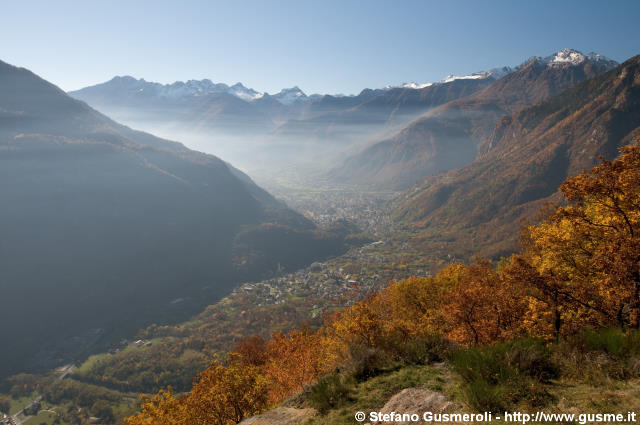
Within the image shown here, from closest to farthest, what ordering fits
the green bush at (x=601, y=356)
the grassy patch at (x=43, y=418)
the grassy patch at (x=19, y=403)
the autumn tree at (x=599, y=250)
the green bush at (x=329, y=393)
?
the green bush at (x=601, y=356) < the green bush at (x=329, y=393) < the autumn tree at (x=599, y=250) < the grassy patch at (x=43, y=418) < the grassy patch at (x=19, y=403)

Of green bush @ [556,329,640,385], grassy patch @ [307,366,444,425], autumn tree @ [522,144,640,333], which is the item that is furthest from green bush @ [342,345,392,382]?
autumn tree @ [522,144,640,333]

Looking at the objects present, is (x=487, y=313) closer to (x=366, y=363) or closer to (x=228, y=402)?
(x=366, y=363)

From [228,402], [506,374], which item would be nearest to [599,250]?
[506,374]

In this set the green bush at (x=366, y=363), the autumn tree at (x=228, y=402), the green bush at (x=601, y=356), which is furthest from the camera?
the autumn tree at (x=228, y=402)

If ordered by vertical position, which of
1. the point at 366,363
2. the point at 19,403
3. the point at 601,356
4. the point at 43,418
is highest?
the point at 601,356

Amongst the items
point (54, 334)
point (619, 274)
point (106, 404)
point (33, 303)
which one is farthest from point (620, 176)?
point (33, 303)

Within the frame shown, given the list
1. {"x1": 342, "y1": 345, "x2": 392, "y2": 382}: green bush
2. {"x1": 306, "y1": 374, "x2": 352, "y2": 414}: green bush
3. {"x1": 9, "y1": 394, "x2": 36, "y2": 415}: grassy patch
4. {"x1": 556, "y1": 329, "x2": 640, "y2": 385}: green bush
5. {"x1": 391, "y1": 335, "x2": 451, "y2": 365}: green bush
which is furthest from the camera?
{"x1": 9, "y1": 394, "x2": 36, "y2": 415}: grassy patch

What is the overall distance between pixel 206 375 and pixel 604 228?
3245 cm

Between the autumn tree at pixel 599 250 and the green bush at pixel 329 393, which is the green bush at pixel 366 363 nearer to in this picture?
the green bush at pixel 329 393

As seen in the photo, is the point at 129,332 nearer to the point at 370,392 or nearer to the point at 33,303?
the point at 33,303

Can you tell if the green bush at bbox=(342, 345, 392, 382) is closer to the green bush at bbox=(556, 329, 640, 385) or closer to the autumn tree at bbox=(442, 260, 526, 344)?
the green bush at bbox=(556, 329, 640, 385)

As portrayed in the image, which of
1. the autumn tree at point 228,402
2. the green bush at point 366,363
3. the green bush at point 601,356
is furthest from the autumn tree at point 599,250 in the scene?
the autumn tree at point 228,402

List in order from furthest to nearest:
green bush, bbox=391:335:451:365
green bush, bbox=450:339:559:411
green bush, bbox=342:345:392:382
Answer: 1. green bush, bbox=391:335:451:365
2. green bush, bbox=342:345:392:382
3. green bush, bbox=450:339:559:411

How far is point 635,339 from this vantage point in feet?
39.3
